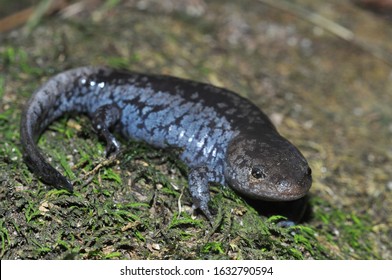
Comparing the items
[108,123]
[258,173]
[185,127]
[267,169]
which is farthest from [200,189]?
[108,123]

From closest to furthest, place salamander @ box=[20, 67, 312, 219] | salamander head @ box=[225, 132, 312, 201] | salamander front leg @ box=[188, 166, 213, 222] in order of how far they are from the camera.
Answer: salamander head @ box=[225, 132, 312, 201] → salamander @ box=[20, 67, 312, 219] → salamander front leg @ box=[188, 166, 213, 222]

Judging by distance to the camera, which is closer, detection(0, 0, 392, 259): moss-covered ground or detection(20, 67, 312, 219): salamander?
detection(0, 0, 392, 259): moss-covered ground

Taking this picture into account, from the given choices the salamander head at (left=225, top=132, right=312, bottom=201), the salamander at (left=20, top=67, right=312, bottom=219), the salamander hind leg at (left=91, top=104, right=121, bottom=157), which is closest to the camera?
the salamander head at (left=225, top=132, right=312, bottom=201)

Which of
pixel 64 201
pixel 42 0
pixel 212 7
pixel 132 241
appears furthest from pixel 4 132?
pixel 212 7

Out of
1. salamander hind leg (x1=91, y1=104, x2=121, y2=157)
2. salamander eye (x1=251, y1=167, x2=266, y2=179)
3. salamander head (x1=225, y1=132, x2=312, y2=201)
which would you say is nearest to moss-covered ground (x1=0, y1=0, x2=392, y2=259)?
salamander hind leg (x1=91, y1=104, x2=121, y2=157)

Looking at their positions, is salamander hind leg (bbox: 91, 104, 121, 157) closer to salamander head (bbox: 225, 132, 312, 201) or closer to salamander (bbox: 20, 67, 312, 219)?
salamander (bbox: 20, 67, 312, 219)

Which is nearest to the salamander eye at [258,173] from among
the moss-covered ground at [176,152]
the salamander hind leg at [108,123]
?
the moss-covered ground at [176,152]
